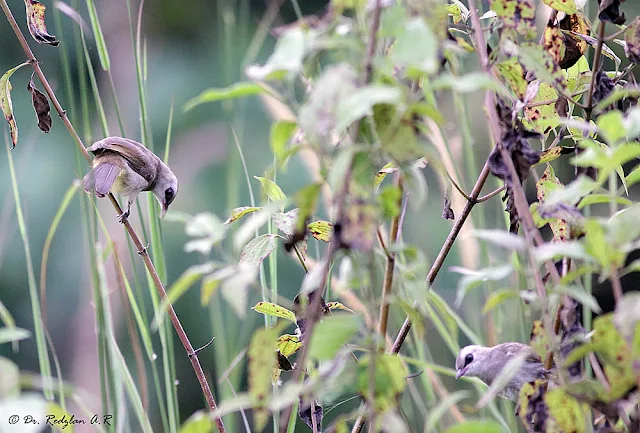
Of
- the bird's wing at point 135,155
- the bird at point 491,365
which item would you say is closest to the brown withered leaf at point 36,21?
the bird's wing at point 135,155

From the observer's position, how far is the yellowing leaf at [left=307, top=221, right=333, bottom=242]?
925mm

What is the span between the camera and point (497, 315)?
59.5 inches

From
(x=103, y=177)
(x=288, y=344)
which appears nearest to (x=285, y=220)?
(x=288, y=344)

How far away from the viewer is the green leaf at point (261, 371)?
21.5 inches

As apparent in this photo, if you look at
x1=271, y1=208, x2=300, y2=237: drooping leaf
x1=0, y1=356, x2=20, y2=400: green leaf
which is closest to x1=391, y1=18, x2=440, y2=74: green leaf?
x1=0, y1=356, x2=20, y2=400: green leaf

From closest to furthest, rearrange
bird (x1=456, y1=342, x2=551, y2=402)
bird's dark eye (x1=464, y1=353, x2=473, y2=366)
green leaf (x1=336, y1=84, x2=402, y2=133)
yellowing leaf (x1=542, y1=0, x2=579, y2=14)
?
green leaf (x1=336, y1=84, x2=402, y2=133)
yellowing leaf (x1=542, y1=0, x2=579, y2=14)
bird (x1=456, y1=342, x2=551, y2=402)
bird's dark eye (x1=464, y1=353, x2=473, y2=366)

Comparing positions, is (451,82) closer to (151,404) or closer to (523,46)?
(523,46)

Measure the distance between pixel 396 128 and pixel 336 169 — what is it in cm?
7

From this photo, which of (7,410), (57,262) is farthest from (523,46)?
(57,262)

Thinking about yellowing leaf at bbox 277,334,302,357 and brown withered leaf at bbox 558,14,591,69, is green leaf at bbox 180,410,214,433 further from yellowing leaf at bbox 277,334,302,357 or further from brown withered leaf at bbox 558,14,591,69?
brown withered leaf at bbox 558,14,591,69

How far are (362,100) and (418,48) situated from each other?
0.05 meters

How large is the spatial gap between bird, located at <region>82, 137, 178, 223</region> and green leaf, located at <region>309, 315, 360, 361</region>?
1.41 metres

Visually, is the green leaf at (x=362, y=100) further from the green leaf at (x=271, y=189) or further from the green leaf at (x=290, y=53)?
the green leaf at (x=271, y=189)

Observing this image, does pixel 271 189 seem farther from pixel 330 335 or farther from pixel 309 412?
pixel 330 335
